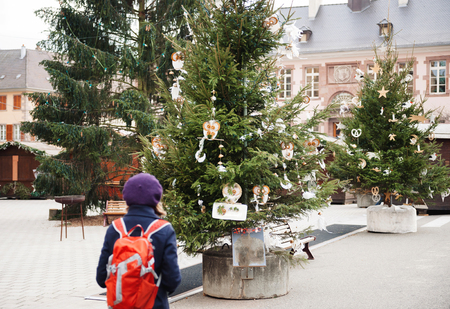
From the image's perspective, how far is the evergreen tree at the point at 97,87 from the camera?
1509cm

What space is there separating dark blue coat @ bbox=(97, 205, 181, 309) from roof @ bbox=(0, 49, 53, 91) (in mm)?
48861

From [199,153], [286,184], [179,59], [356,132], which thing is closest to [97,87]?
[356,132]

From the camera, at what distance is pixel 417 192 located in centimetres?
1345

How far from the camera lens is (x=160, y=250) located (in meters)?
3.38

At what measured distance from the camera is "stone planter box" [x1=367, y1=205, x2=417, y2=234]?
13.2 m

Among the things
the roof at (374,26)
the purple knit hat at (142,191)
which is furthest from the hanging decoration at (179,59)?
the roof at (374,26)

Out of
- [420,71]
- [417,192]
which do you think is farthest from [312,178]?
[420,71]

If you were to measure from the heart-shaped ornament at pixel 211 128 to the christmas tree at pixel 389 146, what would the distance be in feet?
24.8

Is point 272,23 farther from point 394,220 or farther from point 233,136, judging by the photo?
point 394,220

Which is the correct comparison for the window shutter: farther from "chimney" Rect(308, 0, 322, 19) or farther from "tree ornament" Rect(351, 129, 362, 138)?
"tree ornament" Rect(351, 129, 362, 138)

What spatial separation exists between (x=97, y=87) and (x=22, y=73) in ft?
127

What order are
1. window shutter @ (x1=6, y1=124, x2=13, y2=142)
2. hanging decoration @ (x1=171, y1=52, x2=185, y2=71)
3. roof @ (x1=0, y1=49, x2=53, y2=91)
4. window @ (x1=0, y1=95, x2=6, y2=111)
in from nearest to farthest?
hanging decoration @ (x1=171, y1=52, x2=185, y2=71) → roof @ (x1=0, y1=49, x2=53, y2=91) → window shutter @ (x1=6, y1=124, x2=13, y2=142) → window @ (x1=0, y1=95, x2=6, y2=111)

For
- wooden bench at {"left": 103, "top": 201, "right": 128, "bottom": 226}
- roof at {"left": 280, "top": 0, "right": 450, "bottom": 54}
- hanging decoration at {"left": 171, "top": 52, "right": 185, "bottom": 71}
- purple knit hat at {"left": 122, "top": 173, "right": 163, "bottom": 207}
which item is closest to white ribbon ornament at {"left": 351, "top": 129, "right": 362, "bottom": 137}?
wooden bench at {"left": 103, "top": 201, "right": 128, "bottom": 226}

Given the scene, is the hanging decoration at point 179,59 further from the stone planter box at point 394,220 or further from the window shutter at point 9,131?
the window shutter at point 9,131
